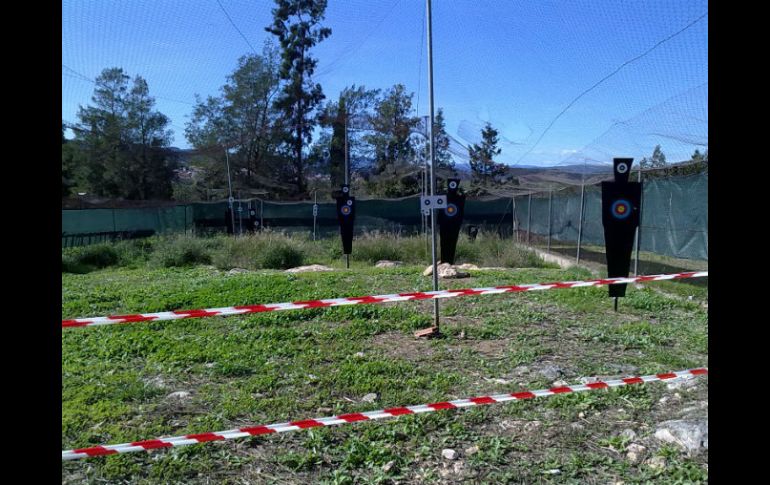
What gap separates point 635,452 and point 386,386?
1.81 m

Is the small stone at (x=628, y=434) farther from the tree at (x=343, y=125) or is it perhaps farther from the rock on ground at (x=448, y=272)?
the tree at (x=343, y=125)

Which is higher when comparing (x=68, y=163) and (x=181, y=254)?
(x=68, y=163)

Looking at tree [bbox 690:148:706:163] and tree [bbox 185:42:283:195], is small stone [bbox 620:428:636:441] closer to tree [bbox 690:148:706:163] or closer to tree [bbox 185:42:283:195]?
tree [bbox 690:148:706:163]

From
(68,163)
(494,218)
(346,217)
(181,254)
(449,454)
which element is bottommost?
(449,454)

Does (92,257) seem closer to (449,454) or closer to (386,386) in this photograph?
(386,386)

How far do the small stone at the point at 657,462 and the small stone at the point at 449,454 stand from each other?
108 centimetres

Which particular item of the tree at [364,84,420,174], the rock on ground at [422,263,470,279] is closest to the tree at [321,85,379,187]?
the tree at [364,84,420,174]

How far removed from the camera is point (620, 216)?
265 inches

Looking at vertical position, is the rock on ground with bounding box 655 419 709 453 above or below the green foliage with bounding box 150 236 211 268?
below

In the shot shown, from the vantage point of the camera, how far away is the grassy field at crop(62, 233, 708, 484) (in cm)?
311

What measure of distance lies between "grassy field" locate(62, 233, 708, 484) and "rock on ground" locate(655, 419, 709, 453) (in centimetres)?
7

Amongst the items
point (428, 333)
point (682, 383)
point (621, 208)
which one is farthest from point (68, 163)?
point (682, 383)

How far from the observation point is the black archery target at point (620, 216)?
6.70 m

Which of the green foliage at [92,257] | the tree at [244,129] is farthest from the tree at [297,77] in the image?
the green foliage at [92,257]
